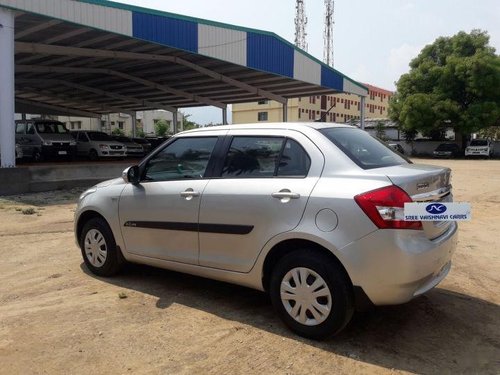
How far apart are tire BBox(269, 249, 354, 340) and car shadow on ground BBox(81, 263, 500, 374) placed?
137mm

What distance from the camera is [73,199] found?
1265 centimetres

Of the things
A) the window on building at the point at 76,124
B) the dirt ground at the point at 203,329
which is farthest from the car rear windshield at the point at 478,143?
the window on building at the point at 76,124

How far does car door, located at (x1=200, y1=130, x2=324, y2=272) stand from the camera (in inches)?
154

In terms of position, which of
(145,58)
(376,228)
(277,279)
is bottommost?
(277,279)

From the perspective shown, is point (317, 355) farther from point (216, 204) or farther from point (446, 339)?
point (216, 204)

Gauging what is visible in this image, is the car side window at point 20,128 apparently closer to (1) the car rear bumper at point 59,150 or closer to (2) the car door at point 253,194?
(1) the car rear bumper at point 59,150

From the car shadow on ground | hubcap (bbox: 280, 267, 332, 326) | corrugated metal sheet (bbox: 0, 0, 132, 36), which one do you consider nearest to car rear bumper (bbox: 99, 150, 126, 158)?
corrugated metal sheet (bbox: 0, 0, 132, 36)

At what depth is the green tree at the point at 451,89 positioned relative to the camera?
3956cm

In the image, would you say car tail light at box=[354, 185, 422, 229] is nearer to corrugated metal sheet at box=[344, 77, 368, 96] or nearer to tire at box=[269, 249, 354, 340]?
tire at box=[269, 249, 354, 340]

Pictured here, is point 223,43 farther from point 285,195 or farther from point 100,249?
point 285,195

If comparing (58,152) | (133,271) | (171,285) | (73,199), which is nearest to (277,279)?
(171,285)

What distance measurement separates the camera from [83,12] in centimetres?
1403

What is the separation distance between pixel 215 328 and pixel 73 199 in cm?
958

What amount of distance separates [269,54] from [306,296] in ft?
61.4
